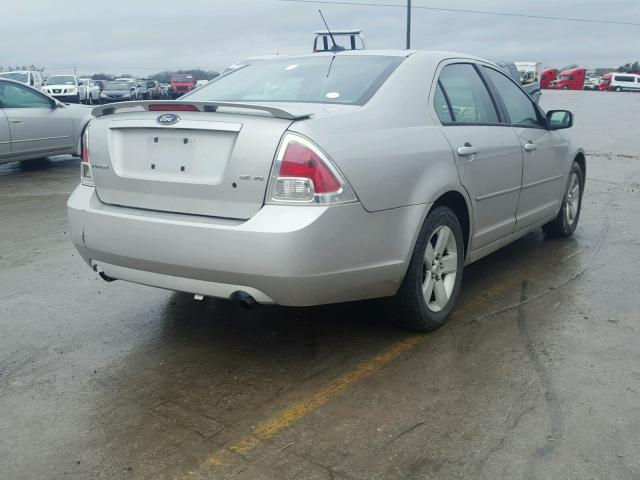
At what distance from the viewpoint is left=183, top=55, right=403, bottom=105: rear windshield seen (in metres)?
4.12

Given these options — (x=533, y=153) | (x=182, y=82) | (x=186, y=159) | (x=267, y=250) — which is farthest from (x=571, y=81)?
(x=267, y=250)

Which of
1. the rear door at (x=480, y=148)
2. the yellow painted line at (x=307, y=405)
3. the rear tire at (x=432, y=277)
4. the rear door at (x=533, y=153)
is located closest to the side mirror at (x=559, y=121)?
the rear door at (x=533, y=153)

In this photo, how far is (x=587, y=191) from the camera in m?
9.31

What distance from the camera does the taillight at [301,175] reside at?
11.0 ft

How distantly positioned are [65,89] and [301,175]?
33239mm

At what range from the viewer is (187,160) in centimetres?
360

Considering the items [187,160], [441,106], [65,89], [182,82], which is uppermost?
[441,106]

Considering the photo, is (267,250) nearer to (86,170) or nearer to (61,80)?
(86,170)

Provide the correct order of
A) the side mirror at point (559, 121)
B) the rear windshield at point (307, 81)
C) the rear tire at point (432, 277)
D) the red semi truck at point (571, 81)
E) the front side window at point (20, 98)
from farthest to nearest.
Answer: the red semi truck at point (571, 81), the front side window at point (20, 98), the side mirror at point (559, 121), the rear windshield at point (307, 81), the rear tire at point (432, 277)

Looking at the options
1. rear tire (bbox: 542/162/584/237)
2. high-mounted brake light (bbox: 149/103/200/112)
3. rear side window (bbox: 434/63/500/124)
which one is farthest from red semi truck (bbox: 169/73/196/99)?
high-mounted brake light (bbox: 149/103/200/112)

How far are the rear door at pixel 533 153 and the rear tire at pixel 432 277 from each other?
1.09 m

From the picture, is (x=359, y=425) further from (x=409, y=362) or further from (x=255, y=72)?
(x=255, y=72)

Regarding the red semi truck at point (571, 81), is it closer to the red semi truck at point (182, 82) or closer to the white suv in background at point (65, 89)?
the red semi truck at point (182, 82)

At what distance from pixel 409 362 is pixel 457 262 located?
89 centimetres
